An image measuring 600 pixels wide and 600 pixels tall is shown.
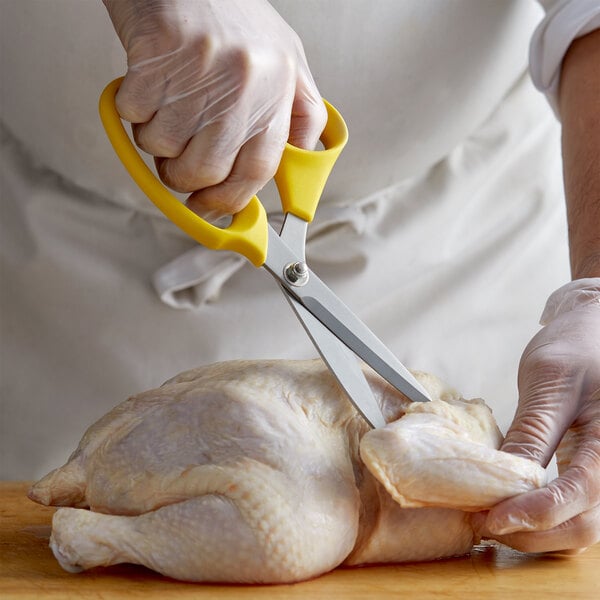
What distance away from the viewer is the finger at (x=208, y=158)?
1339 mm

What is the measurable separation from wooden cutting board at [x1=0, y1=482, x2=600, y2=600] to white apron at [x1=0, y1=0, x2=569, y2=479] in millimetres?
617

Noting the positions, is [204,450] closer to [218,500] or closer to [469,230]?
[218,500]

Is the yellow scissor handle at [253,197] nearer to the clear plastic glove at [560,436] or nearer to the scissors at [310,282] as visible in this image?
the scissors at [310,282]

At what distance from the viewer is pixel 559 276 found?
7.07 feet

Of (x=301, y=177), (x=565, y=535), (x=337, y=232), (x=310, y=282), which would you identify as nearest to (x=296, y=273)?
(x=310, y=282)

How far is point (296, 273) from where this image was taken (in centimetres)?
138

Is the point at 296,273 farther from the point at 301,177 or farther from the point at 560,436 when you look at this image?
the point at 560,436

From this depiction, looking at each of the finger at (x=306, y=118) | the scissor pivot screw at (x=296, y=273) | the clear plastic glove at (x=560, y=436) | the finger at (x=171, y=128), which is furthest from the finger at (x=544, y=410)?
the finger at (x=171, y=128)

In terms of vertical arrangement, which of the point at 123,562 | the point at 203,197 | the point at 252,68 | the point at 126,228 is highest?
the point at 252,68

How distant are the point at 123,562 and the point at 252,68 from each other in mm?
654

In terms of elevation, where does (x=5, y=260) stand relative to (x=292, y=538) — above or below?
above

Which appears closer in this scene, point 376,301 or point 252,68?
point 252,68

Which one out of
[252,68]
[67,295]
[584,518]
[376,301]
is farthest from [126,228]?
[584,518]

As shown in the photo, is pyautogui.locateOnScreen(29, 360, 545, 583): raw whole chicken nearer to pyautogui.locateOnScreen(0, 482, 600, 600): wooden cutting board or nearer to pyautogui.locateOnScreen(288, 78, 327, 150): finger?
pyautogui.locateOnScreen(0, 482, 600, 600): wooden cutting board
